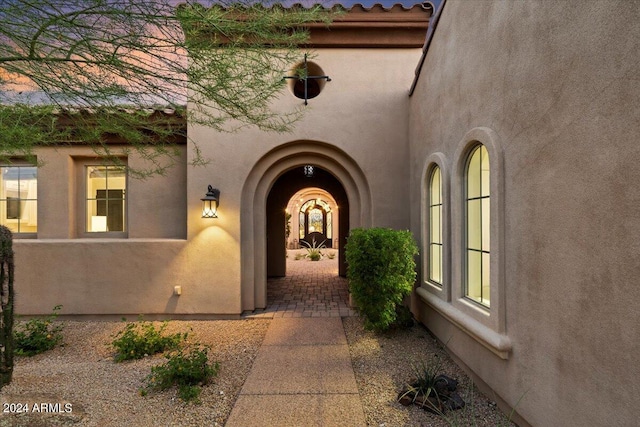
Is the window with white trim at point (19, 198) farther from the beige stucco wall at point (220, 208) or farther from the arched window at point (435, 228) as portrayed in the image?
the arched window at point (435, 228)

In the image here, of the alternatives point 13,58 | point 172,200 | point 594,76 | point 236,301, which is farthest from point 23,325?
point 594,76

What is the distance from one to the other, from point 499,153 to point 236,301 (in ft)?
16.2

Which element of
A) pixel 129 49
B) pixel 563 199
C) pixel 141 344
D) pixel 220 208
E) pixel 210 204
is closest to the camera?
pixel 563 199

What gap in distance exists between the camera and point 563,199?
205 cm

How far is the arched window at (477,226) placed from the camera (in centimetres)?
321

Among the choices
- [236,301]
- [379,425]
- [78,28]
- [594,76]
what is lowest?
[379,425]

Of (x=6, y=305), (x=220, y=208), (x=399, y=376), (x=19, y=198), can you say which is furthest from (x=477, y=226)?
(x=19, y=198)

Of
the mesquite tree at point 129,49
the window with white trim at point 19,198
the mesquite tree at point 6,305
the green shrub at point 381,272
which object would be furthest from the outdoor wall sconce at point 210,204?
the window with white trim at point 19,198

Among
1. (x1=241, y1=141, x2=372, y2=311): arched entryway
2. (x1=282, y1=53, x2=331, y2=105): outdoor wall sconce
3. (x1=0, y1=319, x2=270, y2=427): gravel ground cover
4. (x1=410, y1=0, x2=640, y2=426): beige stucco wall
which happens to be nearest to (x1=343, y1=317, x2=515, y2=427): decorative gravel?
(x1=410, y1=0, x2=640, y2=426): beige stucco wall

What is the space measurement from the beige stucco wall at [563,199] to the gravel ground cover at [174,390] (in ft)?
2.61

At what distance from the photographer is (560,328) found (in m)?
2.08

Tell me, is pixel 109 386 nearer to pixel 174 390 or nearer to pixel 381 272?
pixel 174 390

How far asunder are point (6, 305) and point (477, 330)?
17.0ft

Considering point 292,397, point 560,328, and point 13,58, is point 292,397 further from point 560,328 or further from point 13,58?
point 13,58
